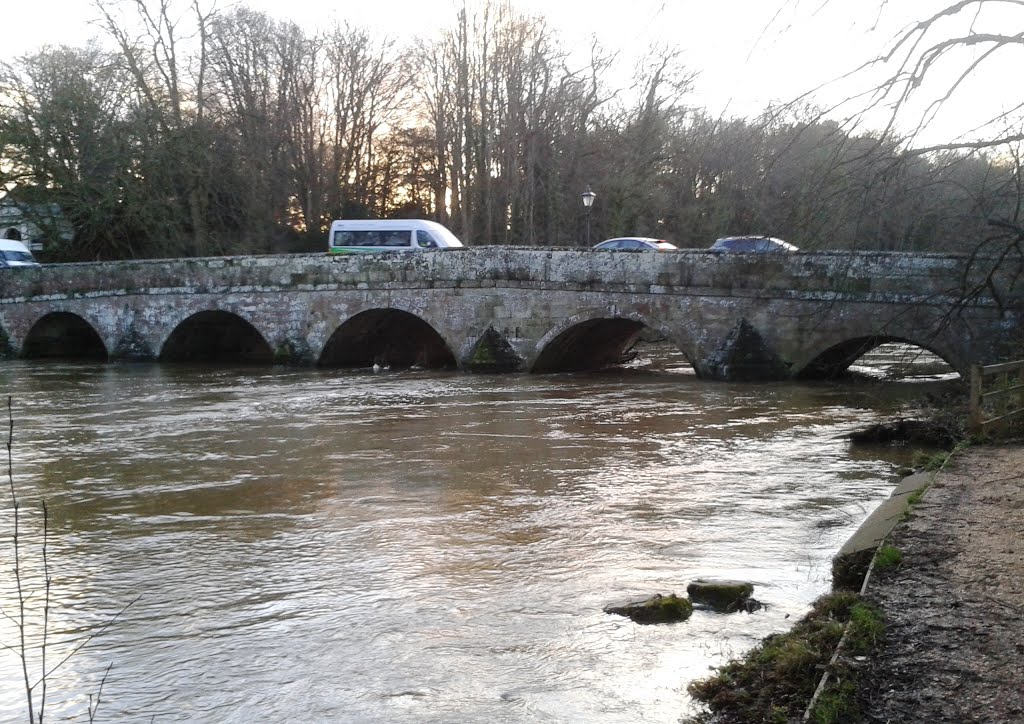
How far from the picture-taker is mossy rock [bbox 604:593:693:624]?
17.8 ft

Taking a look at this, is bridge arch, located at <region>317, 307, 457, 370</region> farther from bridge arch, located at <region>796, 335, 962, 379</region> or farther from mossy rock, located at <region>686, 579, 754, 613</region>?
mossy rock, located at <region>686, 579, 754, 613</region>

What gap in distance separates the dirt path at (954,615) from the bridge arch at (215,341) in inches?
783

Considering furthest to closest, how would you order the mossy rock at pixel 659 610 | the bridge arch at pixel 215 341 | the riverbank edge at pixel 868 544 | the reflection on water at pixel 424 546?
the bridge arch at pixel 215 341 → the mossy rock at pixel 659 610 → the riverbank edge at pixel 868 544 → the reflection on water at pixel 424 546

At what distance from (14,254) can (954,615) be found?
1202 inches

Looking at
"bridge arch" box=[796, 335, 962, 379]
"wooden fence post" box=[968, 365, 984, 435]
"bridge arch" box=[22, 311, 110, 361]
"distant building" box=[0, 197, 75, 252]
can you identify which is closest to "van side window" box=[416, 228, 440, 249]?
"bridge arch" box=[22, 311, 110, 361]

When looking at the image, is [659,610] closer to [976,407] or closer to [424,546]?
[424,546]

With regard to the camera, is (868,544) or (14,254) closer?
(868,544)

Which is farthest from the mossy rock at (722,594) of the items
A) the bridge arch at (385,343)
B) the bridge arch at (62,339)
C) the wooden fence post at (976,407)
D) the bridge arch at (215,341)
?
the bridge arch at (62,339)

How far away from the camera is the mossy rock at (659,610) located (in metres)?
5.43

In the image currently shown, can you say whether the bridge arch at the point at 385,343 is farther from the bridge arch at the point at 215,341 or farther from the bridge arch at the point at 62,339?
the bridge arch at the point at 62,339

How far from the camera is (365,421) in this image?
13.8 meters

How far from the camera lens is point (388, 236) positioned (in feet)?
89.1

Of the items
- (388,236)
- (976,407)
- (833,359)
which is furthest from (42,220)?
(976,407)

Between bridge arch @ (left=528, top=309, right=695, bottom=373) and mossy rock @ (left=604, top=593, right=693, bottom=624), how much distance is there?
41.4 ft
